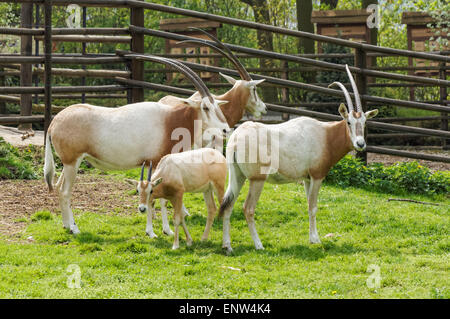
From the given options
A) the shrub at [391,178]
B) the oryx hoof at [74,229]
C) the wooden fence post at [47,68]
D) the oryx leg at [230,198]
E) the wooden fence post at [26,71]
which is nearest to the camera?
the oryx leg at [230,198]

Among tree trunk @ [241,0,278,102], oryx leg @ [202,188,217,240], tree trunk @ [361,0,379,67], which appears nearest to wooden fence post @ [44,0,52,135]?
oryx leg @ [202,188,217,240]

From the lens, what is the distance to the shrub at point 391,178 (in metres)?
11.0

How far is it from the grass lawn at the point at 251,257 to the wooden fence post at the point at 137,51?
10.1 feet

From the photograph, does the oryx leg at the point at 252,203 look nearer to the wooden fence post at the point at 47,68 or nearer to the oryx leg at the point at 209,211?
the oryx leg at the point at 209,211

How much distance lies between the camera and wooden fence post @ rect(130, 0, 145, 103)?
12055 millimetres

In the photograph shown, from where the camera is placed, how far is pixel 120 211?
933cm

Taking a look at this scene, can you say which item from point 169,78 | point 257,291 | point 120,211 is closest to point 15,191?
point 120,211

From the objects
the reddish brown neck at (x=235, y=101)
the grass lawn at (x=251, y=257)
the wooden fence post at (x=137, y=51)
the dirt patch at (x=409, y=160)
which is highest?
the wooden fence post at (x=137, y=51)

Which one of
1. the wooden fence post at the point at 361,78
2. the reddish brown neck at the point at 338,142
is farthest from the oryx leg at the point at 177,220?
the wooden fence post at the point at 361,78

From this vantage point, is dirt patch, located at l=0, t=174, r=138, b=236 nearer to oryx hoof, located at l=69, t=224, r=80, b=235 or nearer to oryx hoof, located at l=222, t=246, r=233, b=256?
oryx hoof, located at l=69, t=224, r=80, b=235

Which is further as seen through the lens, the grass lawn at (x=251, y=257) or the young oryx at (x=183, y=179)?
the young oryx at (x=183, y=179)

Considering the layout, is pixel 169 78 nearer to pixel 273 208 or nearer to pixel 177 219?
pixel 273 208

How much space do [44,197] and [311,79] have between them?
37.8 ft

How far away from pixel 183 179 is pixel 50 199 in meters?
2.95
